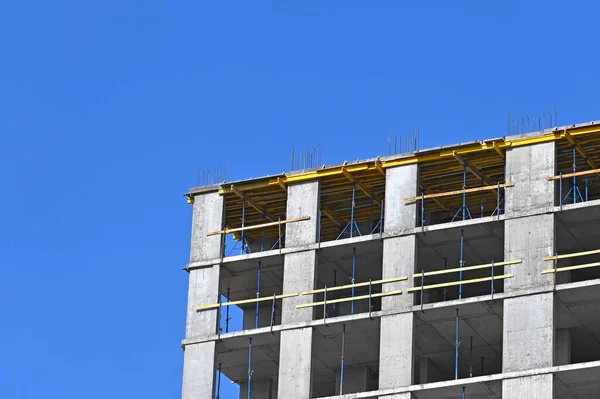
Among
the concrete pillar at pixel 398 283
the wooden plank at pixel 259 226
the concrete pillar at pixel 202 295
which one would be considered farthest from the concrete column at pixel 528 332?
the concrete pillar at pixel 202 295

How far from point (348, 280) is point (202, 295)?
5903 mm

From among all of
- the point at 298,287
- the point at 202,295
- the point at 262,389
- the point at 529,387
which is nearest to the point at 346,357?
the point at 298,287

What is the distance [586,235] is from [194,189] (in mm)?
16602

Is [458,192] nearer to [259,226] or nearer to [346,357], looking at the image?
[346,357]

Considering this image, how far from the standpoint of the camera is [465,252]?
252 ft

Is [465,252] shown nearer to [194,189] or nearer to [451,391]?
[451,391]

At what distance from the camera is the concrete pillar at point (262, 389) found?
81.2 metres

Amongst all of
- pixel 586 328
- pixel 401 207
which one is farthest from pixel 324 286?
pixel 586 328

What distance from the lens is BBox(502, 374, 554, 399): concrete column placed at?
231 ft

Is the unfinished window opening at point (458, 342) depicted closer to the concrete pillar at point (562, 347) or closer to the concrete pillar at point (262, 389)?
the concrete pillar at point (562, 347)

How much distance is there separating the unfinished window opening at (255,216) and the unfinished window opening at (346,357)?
5031 mm

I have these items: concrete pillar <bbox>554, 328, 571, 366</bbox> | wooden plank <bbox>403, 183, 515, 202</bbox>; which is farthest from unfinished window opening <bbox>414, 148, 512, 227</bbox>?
concrete pillar <bbox>554, 328, 571, 366</bbox>

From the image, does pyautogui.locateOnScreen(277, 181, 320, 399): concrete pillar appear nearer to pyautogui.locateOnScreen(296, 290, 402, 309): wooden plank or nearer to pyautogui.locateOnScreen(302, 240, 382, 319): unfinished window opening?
pyautogui.locateOnScreen(296, 290, 402, 309): wooden plank

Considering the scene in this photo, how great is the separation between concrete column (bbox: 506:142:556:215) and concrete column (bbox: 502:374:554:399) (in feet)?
22.0
